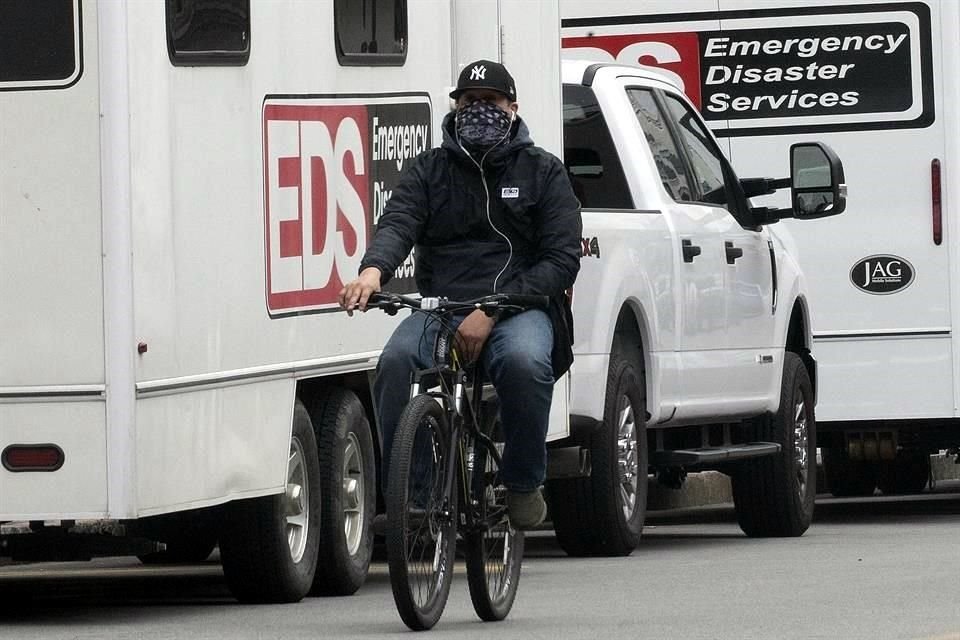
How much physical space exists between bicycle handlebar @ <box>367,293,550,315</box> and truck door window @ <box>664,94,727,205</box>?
185 inches

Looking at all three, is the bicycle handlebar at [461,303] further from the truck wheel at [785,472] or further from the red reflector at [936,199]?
the red reflector at [936,199]

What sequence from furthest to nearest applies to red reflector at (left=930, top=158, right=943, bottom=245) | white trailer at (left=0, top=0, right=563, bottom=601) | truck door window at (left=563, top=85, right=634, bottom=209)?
red reflector at (left=930, top=158, right=943, bottom=245), truck door window at (left=563, top=85, right=634, bottom=209), white trailer at (left=0, top=0, right=563, bottom=601)

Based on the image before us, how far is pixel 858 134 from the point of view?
49.9 ft

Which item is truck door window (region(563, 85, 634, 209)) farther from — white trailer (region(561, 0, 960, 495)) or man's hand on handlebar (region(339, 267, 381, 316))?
man's hand on handlebar (region(339, 267, 381, 316))

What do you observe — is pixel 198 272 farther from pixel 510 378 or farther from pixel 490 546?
pixel 490 546

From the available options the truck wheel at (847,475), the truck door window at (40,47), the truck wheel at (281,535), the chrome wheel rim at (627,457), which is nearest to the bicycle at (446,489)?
the truck wheel at (281,535)

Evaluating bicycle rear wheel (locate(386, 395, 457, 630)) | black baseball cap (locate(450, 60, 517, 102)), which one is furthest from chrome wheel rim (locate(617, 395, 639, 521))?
bicycle rear wheel (locate(386, 395, 457, 630))

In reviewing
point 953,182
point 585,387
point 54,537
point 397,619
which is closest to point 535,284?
point 397,619

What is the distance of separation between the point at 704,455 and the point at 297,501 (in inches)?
142

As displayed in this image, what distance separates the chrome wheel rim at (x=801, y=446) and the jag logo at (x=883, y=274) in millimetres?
862

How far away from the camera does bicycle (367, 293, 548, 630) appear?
834 centimetres

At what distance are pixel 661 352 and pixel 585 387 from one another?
2.73 ft

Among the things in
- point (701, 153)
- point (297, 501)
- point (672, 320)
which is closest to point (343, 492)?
point (297, 501)

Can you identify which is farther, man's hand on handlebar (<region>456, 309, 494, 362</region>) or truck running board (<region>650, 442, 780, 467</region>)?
truck running board (<region>650, 442, 780, 467</region>)
